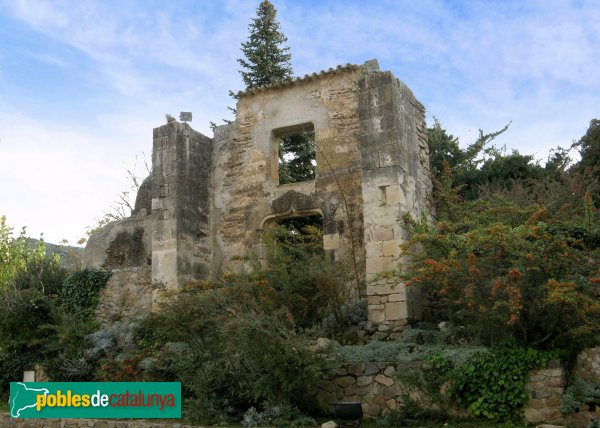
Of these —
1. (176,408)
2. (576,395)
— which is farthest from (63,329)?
(576,395)

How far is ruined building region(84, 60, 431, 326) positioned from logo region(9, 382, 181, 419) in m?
3.27

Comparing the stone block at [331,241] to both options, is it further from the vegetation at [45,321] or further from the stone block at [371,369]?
the vegetation at [45,321]

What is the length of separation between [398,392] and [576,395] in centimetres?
220

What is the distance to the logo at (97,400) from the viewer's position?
9734 millimetres

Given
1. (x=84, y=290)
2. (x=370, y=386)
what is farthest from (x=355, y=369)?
(x=84, y=290)

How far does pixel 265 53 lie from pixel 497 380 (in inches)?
599

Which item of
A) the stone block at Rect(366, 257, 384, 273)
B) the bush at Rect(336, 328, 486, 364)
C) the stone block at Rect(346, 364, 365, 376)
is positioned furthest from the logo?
the stone block at Rect(366, 257, 384, 273)

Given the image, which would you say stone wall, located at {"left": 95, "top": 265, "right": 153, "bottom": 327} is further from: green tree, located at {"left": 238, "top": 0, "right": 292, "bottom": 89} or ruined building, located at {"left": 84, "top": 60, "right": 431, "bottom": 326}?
green tree, located at {"left": 238, "top": 0, "right": 292, "bottom": 89}

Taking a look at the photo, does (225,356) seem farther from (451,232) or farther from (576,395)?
(576,395)

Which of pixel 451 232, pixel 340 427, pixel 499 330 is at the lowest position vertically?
pixel 340 427

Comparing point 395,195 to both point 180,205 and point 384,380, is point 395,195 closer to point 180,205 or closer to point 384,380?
point 384,380

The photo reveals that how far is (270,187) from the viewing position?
14.0 m

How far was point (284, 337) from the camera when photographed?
9016 mm

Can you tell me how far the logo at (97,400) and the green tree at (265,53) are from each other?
11.8 m
